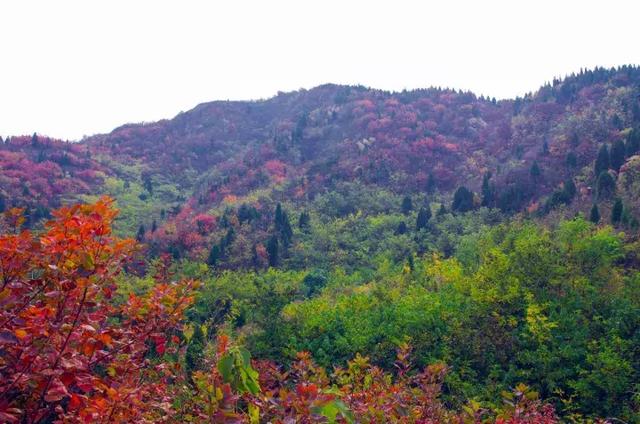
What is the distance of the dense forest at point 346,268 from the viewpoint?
2639 mm

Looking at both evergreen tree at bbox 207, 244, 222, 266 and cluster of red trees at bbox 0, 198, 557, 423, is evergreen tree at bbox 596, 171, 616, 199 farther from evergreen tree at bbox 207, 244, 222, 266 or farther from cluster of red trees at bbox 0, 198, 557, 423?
cluster of red trees at bbox 0, 198, 557, 423

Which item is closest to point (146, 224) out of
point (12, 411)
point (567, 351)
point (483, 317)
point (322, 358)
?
point (322, 358)

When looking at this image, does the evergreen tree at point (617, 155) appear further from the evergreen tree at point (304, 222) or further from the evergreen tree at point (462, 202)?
the evergreen tree at point (304, 222)

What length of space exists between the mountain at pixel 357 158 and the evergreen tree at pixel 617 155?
9 centimetres

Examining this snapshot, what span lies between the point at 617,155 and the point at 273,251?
16.4 m

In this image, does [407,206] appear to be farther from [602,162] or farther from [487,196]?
[602,162]

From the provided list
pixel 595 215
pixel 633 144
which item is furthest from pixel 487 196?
pixel 595 215

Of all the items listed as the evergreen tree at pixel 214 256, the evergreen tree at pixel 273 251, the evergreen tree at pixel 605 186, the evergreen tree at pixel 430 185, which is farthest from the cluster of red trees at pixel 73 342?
the evergreen tree at pixel 430 185

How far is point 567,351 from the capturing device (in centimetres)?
1296

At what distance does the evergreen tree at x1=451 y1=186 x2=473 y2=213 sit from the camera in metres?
30.7

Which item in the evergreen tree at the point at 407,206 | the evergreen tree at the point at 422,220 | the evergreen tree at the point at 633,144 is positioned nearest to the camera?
the evergreen tree at the point at 633,144

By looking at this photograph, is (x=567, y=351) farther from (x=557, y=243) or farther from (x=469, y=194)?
(x=469, y=194)

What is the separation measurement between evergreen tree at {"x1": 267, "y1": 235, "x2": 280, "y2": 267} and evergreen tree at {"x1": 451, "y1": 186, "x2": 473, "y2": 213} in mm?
10623

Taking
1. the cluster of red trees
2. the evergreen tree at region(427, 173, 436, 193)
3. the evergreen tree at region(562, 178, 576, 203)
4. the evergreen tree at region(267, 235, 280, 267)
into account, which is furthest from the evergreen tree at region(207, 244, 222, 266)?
the cluster of red trees
